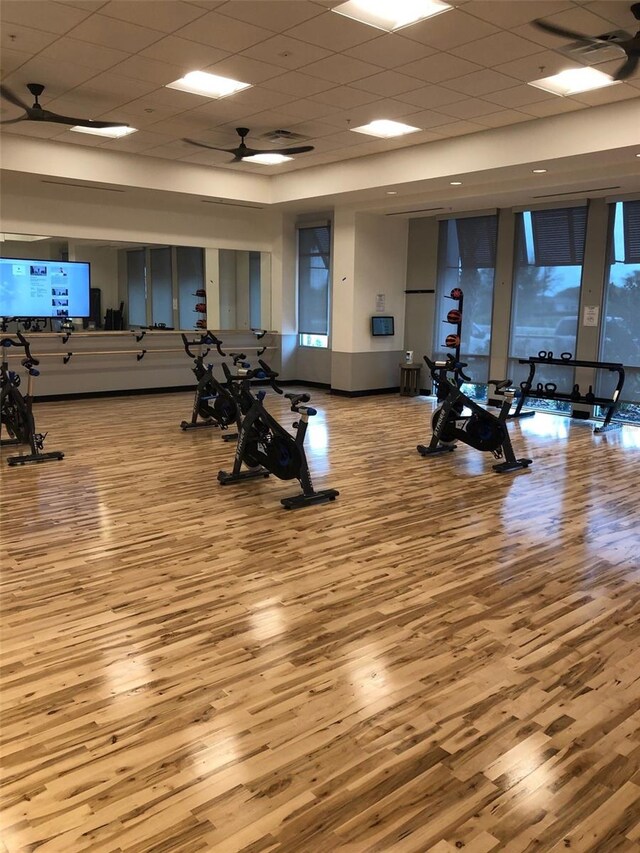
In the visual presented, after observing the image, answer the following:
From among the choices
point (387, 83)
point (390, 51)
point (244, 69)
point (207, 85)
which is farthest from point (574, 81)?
point (207, 85)

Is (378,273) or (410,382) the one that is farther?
(410,382)

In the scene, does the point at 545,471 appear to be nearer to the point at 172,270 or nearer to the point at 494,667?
the point at 494,667

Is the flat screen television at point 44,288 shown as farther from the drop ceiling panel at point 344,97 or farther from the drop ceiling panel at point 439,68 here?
the drop ceiling panel at point 439,68

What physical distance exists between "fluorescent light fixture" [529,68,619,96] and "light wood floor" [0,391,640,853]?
3.69 meters

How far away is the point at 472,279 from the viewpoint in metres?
10.8

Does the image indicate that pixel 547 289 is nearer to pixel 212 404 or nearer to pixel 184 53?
pixel 212 404

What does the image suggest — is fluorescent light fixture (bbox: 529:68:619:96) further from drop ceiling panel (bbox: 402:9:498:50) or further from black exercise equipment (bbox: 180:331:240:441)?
black exercise equipment (bbox: 180:331:240:441)

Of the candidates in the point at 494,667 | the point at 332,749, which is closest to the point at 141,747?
the point at 332,749

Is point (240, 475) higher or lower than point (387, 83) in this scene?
lower

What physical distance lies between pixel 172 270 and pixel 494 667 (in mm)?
10011

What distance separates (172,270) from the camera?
11.6m

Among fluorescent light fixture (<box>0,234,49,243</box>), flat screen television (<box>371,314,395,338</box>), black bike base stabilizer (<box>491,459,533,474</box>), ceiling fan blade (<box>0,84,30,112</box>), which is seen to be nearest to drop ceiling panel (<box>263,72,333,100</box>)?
ceiling fan blade (<box>0,84,30,112</box>)

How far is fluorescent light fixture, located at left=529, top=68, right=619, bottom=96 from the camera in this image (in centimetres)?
592

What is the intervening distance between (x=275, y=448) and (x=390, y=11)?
3.30 m
